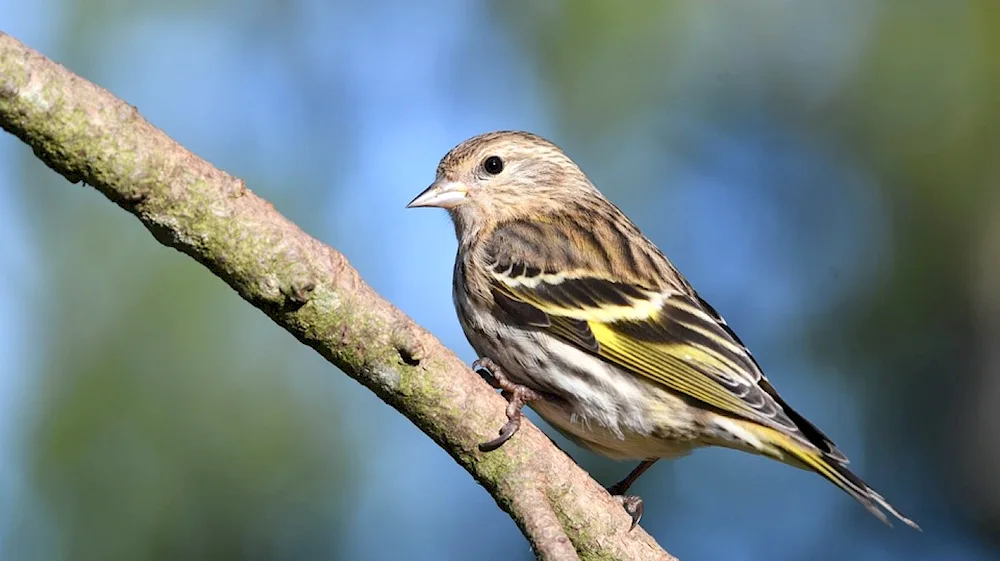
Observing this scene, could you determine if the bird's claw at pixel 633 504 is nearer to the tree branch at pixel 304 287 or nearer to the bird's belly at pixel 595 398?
the bird's belly at pixel 595 398

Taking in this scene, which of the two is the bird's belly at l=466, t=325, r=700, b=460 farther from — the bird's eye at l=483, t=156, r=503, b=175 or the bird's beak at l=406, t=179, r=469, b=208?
the bird's eye at l=483, t=156, r=503, b=175

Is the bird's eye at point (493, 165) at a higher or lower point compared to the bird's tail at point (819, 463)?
higher

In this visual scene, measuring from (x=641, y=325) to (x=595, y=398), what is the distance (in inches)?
14.4

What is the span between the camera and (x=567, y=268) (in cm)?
459

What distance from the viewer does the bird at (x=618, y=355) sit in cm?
404

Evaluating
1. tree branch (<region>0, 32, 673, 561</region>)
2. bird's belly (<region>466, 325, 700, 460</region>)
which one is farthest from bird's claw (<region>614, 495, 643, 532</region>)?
tree branch (<region>0, 32, 673, 561</region>)

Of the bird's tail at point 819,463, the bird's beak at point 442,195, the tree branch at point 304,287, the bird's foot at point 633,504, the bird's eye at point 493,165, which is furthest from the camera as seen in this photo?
the bird's eye at point 493,165

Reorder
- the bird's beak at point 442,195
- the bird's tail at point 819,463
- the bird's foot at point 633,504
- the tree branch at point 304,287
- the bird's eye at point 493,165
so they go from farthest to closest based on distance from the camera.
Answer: the bird's eye at point 493,165 < the bird's beak at point 442,195 < the bird's foot at point 633,504 < the bird's tail at point 819,463 < the tree branch at point 304,287

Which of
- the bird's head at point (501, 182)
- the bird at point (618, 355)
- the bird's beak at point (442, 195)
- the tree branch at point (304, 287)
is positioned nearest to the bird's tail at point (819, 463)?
the bird at point (618, 355)

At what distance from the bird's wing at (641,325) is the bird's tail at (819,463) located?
42 millimetres

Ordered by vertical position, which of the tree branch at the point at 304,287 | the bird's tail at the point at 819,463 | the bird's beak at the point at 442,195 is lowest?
the tree branch at the point at 304,287

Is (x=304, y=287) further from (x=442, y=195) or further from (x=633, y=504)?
(x=442, y=195)

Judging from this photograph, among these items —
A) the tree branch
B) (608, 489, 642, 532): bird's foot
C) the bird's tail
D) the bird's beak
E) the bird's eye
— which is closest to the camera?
the tree branch

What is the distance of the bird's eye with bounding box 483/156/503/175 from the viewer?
5.32m
